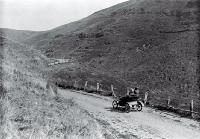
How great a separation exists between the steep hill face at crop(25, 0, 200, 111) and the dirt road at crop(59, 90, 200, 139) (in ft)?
31.3

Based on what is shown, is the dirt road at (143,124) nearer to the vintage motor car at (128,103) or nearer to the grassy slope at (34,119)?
the vintage motor car at (128,103)

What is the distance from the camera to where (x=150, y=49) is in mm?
70312

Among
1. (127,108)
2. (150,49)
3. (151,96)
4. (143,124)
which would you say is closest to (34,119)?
(143,124)

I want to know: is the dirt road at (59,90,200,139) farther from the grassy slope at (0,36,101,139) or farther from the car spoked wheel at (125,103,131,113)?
the grassy slope at (0,36,101,139)

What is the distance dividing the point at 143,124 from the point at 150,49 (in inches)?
2061

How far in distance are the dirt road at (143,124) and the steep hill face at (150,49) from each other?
9.54 metres

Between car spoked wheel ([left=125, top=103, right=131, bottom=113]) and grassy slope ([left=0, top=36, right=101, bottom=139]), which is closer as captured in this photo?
grassy slope ([left=0, top=36, right=101, bottom=139])

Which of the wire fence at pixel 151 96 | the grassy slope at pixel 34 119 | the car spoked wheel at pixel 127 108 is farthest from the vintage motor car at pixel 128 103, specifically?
the grassy slope at pixel 34 119

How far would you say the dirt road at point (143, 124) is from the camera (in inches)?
668

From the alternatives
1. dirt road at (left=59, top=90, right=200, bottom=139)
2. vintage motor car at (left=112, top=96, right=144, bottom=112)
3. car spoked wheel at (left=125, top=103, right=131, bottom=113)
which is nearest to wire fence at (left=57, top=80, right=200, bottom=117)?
vintage motor car at (left=112, top=96, right=144, bottom=112)

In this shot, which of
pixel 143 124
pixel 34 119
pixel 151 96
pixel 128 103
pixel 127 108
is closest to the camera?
pixel 34 119

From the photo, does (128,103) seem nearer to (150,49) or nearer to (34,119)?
(34,119)

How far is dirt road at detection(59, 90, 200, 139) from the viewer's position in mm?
16967

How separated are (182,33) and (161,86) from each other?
119 feet
